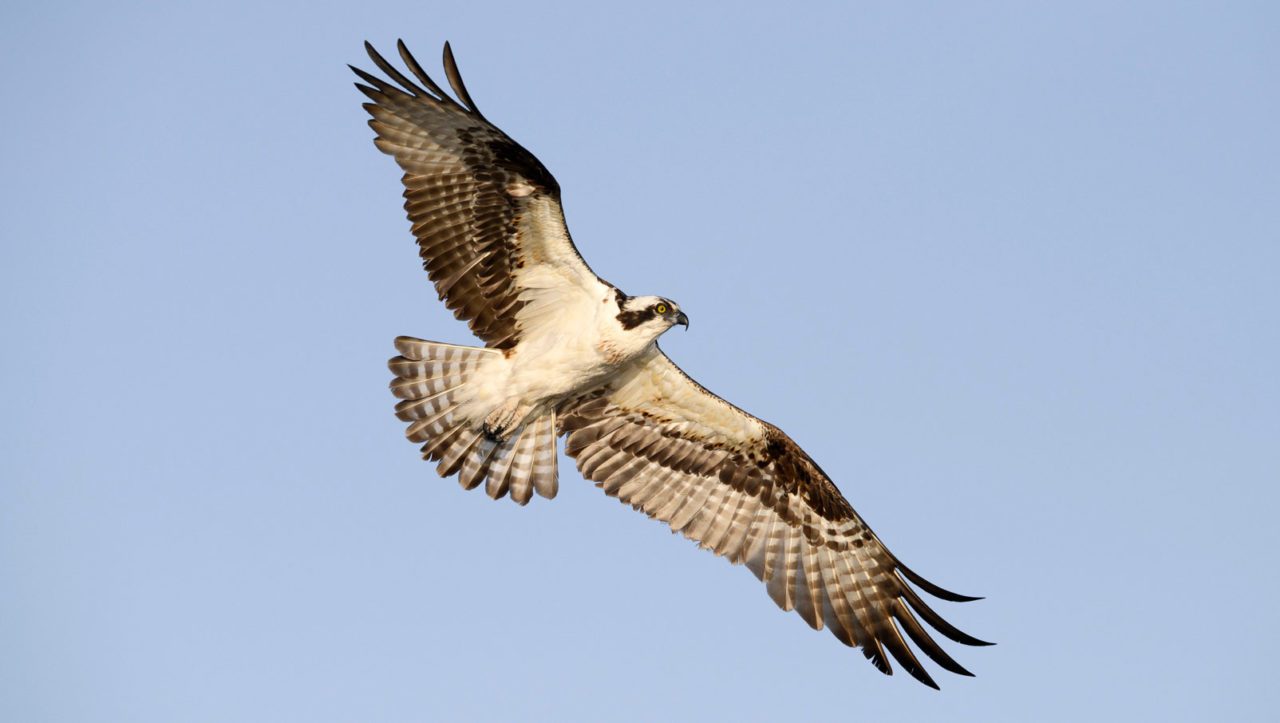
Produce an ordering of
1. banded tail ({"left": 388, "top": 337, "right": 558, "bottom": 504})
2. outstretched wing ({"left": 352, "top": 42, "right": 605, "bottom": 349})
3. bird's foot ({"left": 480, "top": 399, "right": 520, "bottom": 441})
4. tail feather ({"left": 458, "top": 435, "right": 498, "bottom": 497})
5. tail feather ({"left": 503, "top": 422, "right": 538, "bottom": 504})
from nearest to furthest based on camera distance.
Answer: outstretched wing ({"left": 352, "top": 42, "right": 605, "bottom": 349})
banded tail ({"left": 388, "top": 337, "right": 558, "bottom": 504})
bird's foot ({"left": 480, "top": 399, "right": 520, "bottom": 441})
tail feather ({"left": 458, "top": 435, "right": 498, "bottom": 497})
tail feather ({"left": 503, "top": 422, "right": 538, "bottom": 504})

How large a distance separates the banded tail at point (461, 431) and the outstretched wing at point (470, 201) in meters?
0.57

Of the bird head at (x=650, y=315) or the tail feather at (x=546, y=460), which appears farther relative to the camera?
the tail feather at (x=546, y=460)

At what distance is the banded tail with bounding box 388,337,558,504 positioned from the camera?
1258 centimetres

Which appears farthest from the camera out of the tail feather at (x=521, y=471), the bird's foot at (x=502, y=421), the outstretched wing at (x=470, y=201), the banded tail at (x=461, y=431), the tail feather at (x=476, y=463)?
the tail feather at (x=521, y=471)

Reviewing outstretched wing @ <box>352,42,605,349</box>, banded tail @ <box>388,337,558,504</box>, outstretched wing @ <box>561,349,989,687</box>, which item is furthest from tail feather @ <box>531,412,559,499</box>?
outstretched wing @ <box>352,42,605,349</box>

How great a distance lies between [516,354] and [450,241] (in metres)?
1.34

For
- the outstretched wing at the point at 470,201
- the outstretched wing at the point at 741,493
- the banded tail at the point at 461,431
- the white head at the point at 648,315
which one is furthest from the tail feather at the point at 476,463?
the white head at the point at 648,315

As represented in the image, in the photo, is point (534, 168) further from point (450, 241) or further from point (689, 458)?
point (689, 458)

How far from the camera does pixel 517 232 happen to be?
12.3 meters

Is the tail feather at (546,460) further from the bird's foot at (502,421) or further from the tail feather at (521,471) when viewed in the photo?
the bird's foot at (502,421)

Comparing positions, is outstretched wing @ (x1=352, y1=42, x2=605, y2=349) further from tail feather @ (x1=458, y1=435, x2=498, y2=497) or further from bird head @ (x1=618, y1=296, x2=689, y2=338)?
tail feather @ (x1=458, y1=435, x2=498, y2=497)

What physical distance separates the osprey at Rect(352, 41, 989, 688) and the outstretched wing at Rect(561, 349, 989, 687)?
2cm

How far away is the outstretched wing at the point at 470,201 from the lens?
1198 centimetres

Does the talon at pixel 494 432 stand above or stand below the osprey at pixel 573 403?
below
